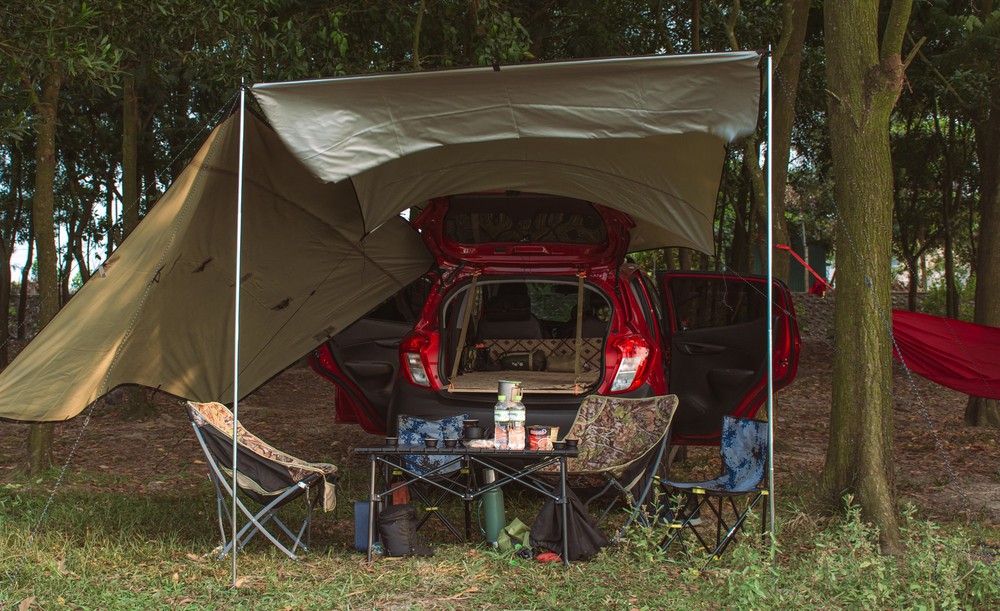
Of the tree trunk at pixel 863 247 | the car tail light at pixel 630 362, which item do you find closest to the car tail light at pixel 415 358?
the car tail light at pixel 630 362

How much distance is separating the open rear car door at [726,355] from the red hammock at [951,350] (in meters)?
1.11

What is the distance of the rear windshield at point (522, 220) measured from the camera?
249 inches

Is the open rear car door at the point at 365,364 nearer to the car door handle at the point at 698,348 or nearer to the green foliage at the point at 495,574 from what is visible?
the green foliage at the point at 495,574

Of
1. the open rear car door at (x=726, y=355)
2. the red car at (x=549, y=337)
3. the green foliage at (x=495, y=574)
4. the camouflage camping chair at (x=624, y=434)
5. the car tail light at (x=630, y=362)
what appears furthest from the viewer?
the open rear car door at (x=726, y=355)

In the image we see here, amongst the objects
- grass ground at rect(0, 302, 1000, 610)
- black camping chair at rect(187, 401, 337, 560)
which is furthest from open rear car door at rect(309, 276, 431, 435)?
black camping chair at rect(187, 401, 337, 560)

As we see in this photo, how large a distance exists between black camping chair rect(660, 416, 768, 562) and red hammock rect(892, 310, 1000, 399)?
90.5 inches

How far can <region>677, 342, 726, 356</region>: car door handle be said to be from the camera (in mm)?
6398

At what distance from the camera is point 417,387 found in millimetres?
5871

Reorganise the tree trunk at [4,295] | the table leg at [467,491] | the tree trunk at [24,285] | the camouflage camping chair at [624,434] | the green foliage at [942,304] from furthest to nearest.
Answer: the green foliage at [942,304] → the tree trunk at [24,285] → the tree trunk at [4,295] → the camouflage camping chair at [624,434] → the table leg at [467,491]

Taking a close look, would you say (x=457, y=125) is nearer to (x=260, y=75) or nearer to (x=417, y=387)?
(x=417, y=387)

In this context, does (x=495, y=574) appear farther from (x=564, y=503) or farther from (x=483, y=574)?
(x=564, y=503)

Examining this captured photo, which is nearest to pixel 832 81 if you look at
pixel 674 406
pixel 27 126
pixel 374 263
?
pixel 674 406

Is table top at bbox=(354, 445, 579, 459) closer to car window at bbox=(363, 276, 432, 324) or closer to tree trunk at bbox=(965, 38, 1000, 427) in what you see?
car window at bbox=(363, 276, 432, 324)

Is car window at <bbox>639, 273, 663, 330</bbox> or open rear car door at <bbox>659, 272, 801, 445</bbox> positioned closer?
open rear car door at <bbox>659, 272, 801, 445</bbox>
